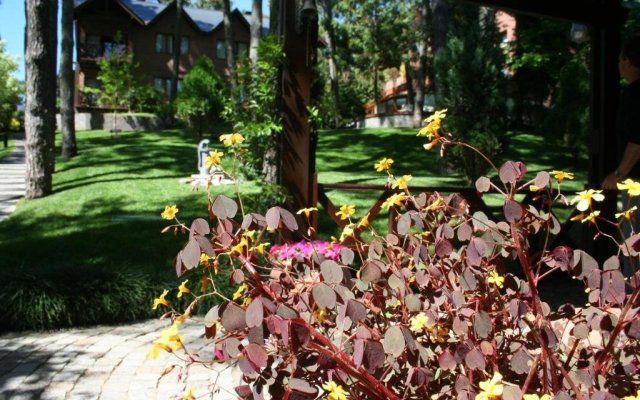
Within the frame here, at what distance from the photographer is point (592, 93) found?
6586 millimetres

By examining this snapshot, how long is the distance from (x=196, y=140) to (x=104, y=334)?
18292 millimetres

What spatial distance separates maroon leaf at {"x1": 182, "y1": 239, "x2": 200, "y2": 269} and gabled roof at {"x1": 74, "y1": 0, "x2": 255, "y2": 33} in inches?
1621

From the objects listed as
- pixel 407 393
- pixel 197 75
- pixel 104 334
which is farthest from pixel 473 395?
pixel 197 75

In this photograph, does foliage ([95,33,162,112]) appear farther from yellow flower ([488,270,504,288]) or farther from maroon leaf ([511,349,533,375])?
maroon leaf ([511,349,533,375])

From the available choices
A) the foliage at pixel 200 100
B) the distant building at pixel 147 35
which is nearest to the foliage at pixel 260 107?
the foliage at pixel 200 100

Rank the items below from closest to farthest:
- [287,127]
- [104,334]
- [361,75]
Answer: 1. [104,334]
2. [287,127]
3. [361,75]

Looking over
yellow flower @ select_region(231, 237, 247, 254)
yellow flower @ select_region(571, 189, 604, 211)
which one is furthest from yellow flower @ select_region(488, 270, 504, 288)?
yellow flower @ select_region(231, 237, 247, 254)

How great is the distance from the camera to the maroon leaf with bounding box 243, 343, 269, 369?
1610mm

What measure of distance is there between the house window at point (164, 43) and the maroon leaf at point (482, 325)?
4216 centimetres

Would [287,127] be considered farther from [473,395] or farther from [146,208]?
[146,208]

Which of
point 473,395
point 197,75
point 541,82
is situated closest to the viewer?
point 473,395

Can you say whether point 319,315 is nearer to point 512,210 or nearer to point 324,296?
point 324,296

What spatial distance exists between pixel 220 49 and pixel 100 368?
40.6 metres

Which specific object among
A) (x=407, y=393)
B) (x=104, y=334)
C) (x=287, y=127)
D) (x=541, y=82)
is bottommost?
(x=104, y=334)
